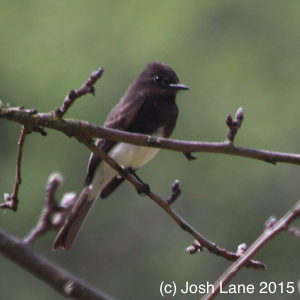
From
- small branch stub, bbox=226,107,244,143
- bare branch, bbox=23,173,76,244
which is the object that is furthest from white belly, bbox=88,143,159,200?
bare branch, bbox=23,173,76,244

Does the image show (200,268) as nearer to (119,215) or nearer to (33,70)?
(119,215)

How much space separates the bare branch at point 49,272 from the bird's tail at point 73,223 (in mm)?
2299

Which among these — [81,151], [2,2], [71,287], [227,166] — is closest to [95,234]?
[81,151]

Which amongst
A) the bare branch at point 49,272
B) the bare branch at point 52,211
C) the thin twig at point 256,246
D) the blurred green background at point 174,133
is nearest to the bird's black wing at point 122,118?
the bare branch at point 52,211

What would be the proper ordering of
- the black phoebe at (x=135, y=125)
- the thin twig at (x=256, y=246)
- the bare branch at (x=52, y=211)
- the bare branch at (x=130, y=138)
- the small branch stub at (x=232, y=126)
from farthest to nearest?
the black phoebe at (x=135, y=125), the small branch stub at (x=232, y=126), the bare branch at (x=130, y=138), the bare branch at (x=52, y=211), the thin twig at (x=256, y=246)

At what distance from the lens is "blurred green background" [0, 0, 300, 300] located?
8289mm

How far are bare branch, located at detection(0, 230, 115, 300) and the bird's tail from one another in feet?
7.54

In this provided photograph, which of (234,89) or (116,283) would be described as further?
(234,89)

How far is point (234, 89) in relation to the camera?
1093 centimetres

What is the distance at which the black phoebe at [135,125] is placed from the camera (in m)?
4.11

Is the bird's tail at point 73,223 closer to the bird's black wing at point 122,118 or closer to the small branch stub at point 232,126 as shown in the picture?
the bird's black wing at point 122,118

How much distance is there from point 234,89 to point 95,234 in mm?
4284

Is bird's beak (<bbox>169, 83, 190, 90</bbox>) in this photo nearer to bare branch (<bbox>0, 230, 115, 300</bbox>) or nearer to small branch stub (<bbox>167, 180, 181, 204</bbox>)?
small branch stub (<bbox>167, 180, 181, 204</bbox>)

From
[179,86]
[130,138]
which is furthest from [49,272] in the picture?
[179,86]
